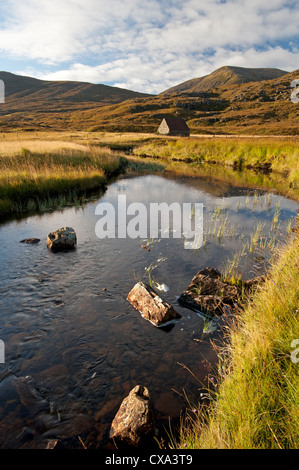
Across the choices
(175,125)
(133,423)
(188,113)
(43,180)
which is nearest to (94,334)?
(133,423)

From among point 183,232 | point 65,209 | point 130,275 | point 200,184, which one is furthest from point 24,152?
point 130,275

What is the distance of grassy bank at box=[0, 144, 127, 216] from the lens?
14500 mm

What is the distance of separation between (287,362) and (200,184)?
18.9 meters

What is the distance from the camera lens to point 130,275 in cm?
776

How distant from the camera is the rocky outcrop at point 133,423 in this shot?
11.0 feet

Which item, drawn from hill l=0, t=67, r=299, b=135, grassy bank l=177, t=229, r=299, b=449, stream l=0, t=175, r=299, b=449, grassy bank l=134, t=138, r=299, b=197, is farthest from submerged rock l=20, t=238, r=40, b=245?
hill l=0, t=67, r=299, b=135

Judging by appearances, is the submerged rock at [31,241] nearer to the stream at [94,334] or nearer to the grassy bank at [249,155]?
the stream at [94,334]

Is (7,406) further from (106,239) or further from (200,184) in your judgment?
(200,184)

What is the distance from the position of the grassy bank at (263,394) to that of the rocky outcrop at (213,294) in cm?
172

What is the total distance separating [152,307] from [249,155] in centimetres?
2787

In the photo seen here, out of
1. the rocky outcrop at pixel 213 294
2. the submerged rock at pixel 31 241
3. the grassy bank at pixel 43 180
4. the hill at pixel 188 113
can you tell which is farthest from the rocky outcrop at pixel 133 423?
the hill at pixel 188 113

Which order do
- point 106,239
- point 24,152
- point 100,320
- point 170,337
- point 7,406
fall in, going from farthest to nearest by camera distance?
point 24,152 → point 106,239 → point 100,320 → point 170,337 → point 7,406

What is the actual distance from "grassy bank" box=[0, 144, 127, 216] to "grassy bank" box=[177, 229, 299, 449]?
43.7 ft

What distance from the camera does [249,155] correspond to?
95.1 ft
